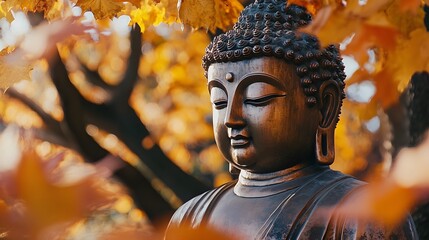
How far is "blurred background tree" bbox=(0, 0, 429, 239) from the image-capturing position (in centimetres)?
313

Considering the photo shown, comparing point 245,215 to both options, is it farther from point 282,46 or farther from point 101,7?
point 101,7

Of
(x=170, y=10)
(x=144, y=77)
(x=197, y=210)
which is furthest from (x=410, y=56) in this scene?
(x=144, y=77)

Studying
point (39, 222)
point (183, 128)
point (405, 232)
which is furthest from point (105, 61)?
point (39, 222)

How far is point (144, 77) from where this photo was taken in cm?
959

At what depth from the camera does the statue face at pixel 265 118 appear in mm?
3188

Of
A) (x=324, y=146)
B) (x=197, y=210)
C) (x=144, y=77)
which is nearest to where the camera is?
(x=324, y=146)

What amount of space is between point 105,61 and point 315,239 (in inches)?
308

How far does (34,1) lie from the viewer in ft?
11.9

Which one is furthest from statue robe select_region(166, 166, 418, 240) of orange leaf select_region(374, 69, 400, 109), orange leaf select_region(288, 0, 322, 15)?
orange leaf select_region(374, 69, 400, 109)

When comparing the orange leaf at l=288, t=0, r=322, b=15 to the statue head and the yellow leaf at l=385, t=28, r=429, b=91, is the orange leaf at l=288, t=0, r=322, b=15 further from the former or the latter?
the yellow leaf at l=385, t=28, r=429, b=91

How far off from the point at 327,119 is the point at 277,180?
335 millimetres

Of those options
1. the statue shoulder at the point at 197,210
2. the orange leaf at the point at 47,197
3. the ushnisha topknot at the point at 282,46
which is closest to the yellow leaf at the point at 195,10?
the ushnisha topknot at the point at 282,46

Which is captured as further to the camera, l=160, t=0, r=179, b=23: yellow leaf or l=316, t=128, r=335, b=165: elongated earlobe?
l=160, t=0, r=179, b=23: yellow leaf

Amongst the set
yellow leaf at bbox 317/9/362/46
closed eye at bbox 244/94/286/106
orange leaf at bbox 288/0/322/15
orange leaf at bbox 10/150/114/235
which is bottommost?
orange leaf at bbox 10/150/114/235
